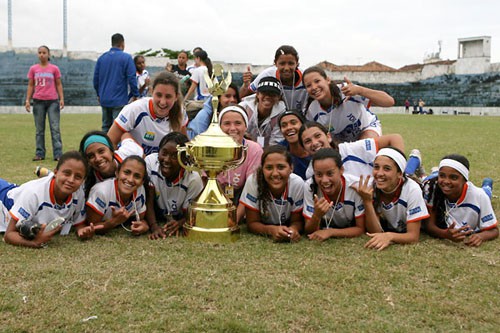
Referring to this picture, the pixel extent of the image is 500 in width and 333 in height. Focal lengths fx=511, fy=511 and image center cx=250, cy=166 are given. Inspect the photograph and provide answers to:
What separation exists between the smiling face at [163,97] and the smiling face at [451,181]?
7.56ft

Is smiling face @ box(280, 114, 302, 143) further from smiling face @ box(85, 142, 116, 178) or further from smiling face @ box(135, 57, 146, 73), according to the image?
smiling face @ box(135, 57, 146, 73)

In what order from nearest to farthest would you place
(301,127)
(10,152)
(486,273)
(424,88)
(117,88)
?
1. (486,273)
2. (301,127)
3. (117,88)
4. (10,152)
5. (424,88)

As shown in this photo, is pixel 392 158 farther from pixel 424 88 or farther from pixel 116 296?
pixel 424 88

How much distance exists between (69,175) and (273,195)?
55.1 inches

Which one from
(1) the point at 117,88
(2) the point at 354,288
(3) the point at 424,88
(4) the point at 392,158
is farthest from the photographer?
(3) the point at 424,88

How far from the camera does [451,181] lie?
3.56 meters

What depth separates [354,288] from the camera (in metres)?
2.52

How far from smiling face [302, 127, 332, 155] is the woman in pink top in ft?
15.6

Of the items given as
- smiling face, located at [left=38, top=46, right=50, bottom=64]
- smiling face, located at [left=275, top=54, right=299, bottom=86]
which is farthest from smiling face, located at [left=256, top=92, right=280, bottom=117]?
smiling face, located at [left=38, top=46, right=50, bottom=64]

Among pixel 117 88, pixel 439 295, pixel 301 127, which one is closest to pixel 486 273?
pixel 439 295

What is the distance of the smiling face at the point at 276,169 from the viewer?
3.52m

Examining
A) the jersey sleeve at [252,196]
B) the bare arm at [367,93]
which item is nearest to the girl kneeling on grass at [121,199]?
the jersey sleeve at [252,196]

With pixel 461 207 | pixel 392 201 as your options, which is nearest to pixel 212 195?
pixel 392 201

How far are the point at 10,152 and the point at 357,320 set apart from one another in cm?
763
